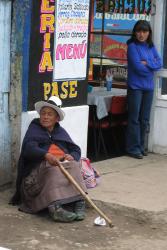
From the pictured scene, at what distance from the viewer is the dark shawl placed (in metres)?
6.46

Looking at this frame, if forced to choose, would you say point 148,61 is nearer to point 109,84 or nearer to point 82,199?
point 109,84

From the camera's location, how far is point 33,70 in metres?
7.31

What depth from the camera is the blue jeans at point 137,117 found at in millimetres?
9087

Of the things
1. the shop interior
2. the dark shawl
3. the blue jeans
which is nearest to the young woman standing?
the blue jeans

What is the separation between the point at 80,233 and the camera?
6.05 meters

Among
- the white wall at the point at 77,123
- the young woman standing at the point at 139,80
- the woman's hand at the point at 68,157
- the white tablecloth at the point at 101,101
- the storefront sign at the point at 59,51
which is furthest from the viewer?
the white tablecloth at the point at 101,101

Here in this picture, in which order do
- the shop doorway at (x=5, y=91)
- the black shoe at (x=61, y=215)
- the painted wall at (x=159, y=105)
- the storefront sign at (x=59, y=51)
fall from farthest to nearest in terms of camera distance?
the painted wall at (x=159, y=105) < the storefront sign at (x=59, y=51) < the shop doorway at (x=5, y=91) < the black shoe at (x=61, y=215)

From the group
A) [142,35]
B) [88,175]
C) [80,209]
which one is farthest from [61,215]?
[142,35]

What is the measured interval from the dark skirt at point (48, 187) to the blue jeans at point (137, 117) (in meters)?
2.74

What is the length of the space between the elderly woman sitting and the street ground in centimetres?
12

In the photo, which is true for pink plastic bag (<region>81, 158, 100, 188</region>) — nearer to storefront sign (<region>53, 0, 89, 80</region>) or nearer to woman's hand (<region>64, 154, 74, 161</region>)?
woman's hand (<region>64, 154, 74, 161</region>)

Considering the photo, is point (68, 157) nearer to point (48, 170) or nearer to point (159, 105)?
point (48, 170)

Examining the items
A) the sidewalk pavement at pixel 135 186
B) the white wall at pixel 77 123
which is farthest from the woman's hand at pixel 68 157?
the white wall at pixel 77 123

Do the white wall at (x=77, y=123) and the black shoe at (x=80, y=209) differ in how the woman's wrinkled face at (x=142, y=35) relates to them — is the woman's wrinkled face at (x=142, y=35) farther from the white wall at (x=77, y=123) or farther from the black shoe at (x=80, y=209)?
the black shoe at (x=80, y=209)
